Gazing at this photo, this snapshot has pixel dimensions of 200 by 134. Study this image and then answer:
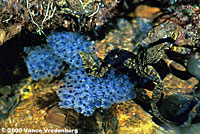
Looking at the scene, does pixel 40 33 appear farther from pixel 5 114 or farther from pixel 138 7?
pixel 138 7

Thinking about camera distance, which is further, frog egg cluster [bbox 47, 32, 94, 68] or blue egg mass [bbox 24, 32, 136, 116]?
frog egg cluster [bbox 47, 32, 94, 68]

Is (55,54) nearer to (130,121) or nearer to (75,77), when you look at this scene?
(75,77)

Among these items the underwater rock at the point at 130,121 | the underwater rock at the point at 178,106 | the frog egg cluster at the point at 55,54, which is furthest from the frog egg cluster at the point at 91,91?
the underwater rock at the point at 178,106

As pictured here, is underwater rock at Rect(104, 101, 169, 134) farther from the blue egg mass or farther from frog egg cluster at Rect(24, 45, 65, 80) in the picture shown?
frog egg cluster at Rect(24, 45, 65, 80)

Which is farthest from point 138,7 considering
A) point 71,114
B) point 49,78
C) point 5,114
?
point 5,114

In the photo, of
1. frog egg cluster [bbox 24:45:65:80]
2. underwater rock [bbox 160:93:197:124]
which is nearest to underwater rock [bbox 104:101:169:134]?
underwater rock [bbox 160:93:197:124]

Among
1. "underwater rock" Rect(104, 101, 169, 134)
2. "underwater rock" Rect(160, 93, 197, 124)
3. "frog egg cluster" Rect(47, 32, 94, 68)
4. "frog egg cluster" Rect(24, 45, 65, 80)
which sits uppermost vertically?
"frog egg cluster" Rect(47, 32, 94, 68)
